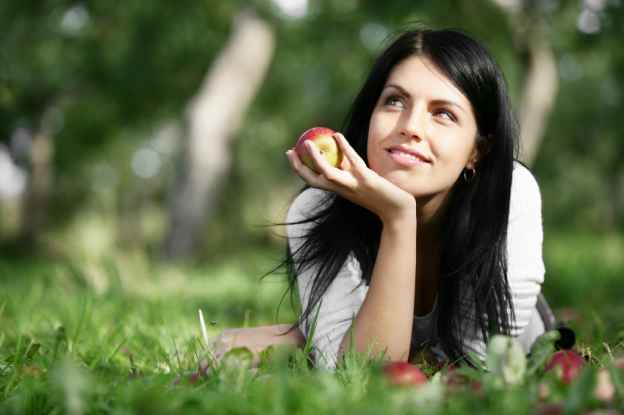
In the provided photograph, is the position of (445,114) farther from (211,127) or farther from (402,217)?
(211,127)

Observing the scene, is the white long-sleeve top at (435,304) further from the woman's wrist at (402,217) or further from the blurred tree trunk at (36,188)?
the blurred tree trunk at (36,188)

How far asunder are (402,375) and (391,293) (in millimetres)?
570

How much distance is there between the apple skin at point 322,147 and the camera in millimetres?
2072

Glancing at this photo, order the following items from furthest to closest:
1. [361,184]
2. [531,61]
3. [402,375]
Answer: [531,61]
[361,184]
[402,375]

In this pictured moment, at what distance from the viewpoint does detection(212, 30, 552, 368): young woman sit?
2061 mm

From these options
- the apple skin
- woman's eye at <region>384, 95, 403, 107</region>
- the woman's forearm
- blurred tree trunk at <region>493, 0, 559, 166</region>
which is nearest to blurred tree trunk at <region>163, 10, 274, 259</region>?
blurred tree trunk at <region>493, 0, 559, 166</region>

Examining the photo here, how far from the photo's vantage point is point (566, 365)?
62.9 inches

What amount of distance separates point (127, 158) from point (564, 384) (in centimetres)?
2659

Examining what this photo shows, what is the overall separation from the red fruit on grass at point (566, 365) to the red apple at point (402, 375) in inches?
12.8

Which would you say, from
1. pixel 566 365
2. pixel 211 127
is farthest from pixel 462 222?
pixel 211 127

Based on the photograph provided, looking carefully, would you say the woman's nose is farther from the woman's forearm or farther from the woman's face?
the woman's forearm

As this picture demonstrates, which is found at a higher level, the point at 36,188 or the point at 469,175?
the point at 469,175

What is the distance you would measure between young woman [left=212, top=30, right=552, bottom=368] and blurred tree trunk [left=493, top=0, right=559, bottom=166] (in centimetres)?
397

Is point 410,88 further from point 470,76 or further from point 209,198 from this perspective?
point 209,198
